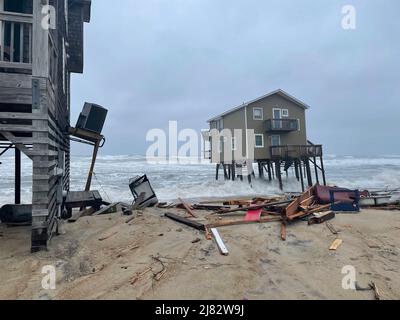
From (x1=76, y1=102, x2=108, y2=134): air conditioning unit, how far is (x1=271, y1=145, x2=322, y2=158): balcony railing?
63.3ft

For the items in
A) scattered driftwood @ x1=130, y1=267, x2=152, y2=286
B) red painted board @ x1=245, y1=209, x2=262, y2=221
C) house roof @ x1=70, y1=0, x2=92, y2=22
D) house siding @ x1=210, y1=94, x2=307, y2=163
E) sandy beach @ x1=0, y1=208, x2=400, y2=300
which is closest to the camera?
sandy beach @ x1=0, y1=208, x2=400, y2=300

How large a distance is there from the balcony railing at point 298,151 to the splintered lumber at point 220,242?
21.5 m

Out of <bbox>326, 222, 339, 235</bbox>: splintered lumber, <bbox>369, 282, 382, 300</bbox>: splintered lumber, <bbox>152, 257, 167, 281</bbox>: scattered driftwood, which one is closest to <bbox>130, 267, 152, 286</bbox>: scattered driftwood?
<bbox>152, 257, 167, 281</bbox>: scattered driftwood

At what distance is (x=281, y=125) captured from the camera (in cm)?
2812

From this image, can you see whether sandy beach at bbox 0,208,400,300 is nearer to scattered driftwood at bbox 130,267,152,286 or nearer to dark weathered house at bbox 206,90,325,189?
scattered driftwood at bbox 130,267,152,286

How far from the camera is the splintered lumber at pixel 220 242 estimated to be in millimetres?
5608

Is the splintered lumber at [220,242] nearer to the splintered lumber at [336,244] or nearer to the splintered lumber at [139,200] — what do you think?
the splintered lumber at [336,244]

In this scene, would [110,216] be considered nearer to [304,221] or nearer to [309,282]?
[304,221]

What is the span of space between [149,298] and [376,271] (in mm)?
3750

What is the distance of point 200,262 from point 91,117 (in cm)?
825

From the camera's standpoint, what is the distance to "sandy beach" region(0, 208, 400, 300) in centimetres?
416

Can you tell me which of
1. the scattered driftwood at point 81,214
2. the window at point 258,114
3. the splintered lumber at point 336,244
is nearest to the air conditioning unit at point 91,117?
the scattered driftwood at point 81,214

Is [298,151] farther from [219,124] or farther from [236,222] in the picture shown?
[236,222]
